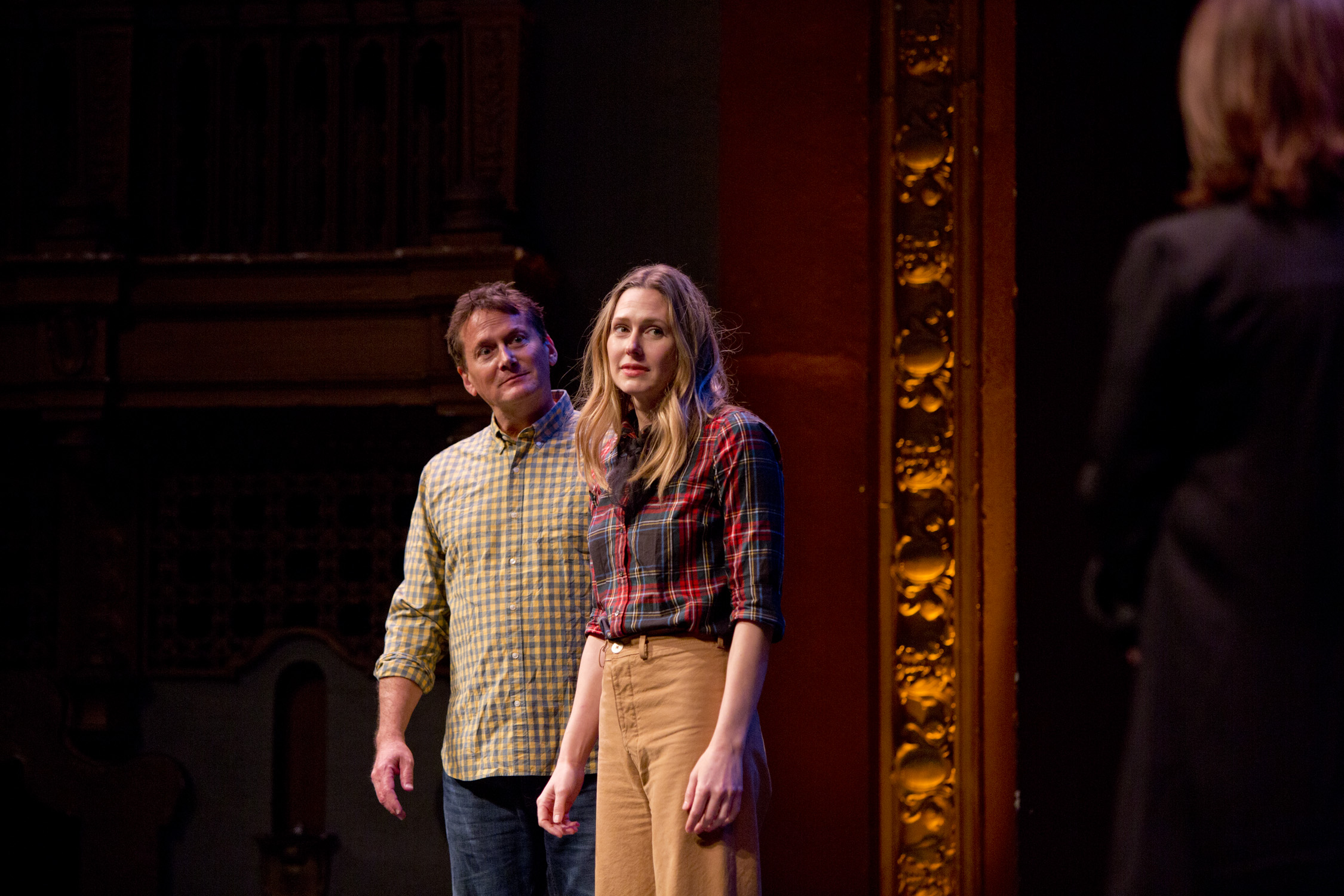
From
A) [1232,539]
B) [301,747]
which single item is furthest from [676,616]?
[301,747]

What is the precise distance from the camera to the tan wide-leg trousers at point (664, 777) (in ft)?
5.57

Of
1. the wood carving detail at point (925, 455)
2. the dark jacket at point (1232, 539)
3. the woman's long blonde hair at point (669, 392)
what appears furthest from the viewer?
the wood carving detail at point (925, 455)

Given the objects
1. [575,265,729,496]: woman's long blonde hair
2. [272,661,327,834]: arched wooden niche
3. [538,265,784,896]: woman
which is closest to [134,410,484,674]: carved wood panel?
[272,661,327,834]: arched wooden niche

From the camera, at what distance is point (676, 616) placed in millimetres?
1769

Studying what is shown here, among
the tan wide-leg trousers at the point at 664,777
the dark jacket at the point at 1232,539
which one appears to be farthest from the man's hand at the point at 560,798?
the dark jacket at the point at 1232,539

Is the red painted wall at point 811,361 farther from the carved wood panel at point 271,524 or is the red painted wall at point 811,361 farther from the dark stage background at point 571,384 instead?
the carved wood panel at point 271,524

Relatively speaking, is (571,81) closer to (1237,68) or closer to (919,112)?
(919,112)

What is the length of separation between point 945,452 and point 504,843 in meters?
1.39

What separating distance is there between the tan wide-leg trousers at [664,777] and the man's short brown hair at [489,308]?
0.82 m

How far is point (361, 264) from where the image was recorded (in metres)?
3.13

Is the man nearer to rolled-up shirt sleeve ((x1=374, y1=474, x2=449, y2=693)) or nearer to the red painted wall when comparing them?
rolled-up shirt sleeve ((x1=374, y1=474, x2=449, y2=693))

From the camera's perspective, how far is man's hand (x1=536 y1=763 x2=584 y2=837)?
194 centimetres

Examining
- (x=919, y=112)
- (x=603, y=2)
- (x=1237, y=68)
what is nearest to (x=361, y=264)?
(x=603, y=2)

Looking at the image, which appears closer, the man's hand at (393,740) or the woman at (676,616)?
the woman at (676,616)
